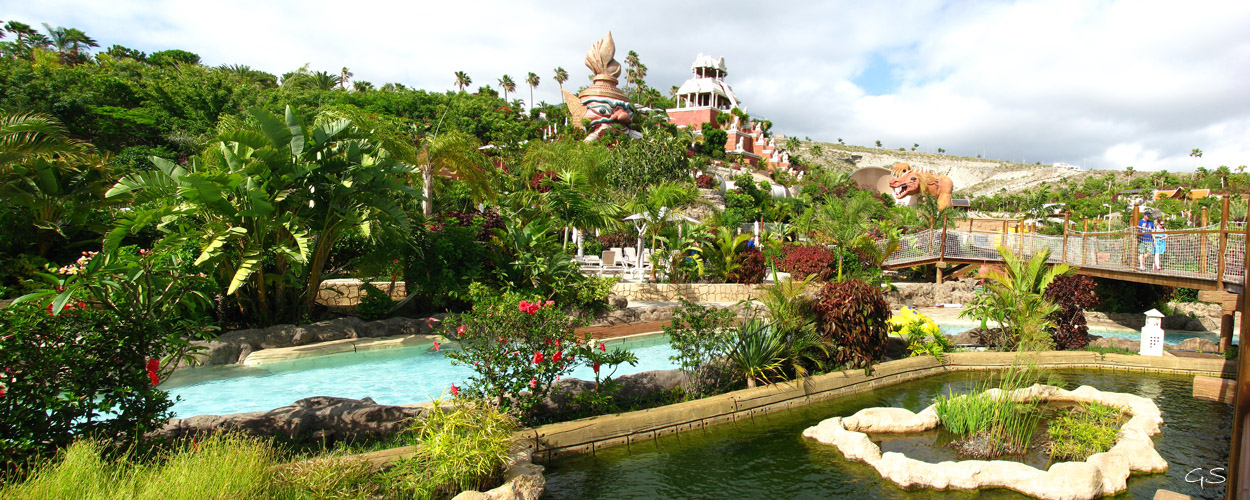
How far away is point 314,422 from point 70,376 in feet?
4.78

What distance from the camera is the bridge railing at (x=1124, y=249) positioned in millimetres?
9203

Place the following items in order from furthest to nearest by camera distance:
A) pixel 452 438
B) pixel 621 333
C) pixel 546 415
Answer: pixel 621 333
pixel 546 415
pixel 452 438

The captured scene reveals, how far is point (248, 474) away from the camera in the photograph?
319 cm

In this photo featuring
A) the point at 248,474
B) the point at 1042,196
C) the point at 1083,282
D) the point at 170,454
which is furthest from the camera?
the point at 1042,196

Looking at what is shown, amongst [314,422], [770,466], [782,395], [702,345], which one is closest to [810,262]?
[782,395]

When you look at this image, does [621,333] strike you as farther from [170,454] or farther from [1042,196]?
[1042,196]

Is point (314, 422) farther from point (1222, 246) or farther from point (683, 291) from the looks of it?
point (1222, 246)

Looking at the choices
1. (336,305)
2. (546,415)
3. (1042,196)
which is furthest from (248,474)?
(1042,196)

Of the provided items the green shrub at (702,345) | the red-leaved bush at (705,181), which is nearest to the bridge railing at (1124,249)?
the green shrub at (702,345)

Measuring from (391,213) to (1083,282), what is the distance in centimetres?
998

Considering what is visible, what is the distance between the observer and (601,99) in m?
48.3

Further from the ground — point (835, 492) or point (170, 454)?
point (170, 454)

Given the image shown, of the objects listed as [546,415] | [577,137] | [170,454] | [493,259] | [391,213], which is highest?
[577,137]

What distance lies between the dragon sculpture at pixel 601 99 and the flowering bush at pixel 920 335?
37.4 metres
